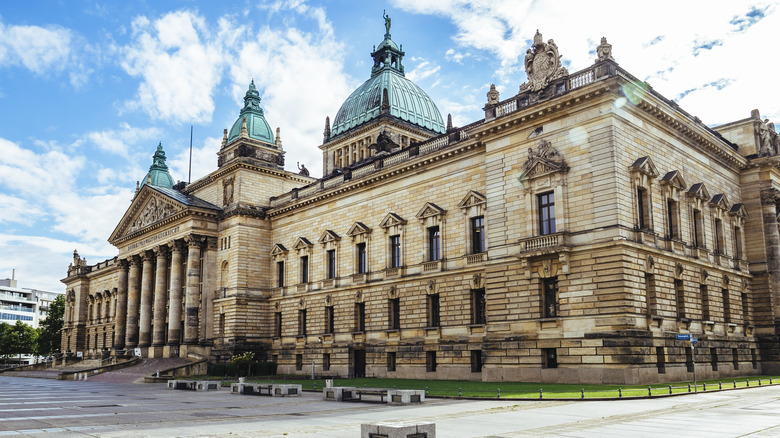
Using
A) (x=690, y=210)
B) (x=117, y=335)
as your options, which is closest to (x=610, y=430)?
(x=690, y=210)

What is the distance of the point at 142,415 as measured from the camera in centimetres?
2231

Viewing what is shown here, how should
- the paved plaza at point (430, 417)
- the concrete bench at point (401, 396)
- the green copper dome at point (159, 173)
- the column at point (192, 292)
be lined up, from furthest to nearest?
the green copper dome at point (159, 173) → the column at point (192, 292) → the concrete bench at point (401, 396) → the paved plaza at point (430, 417)

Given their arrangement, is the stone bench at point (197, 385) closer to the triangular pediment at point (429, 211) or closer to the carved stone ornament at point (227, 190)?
the triangular pediment at point (429, 211)

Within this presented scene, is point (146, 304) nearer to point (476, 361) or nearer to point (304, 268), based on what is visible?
point (304, 268)

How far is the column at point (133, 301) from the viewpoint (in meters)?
71.7

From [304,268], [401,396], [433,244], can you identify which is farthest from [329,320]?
[401,396]

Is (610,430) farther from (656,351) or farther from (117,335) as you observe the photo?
(117,335)

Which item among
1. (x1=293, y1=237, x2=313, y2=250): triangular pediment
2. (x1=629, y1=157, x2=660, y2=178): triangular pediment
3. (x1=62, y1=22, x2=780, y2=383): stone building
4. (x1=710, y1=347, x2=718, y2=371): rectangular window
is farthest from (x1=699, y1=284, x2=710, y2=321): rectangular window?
(x1=293, y1=237, x2=313, y2=250): triangular pediment

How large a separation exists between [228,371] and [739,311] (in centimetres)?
3859

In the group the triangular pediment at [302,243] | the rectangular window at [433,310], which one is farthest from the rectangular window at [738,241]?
the triangular pediment at [302,243]

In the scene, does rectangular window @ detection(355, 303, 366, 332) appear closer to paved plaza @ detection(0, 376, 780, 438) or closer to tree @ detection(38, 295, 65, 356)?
paved plaza @ detection(0, 376, 780, 438)

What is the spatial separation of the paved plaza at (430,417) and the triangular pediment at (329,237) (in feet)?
88.1

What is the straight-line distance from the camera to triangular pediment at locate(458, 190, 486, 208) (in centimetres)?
4247

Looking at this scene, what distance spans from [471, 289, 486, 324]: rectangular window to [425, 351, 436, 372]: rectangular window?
4.31 m
